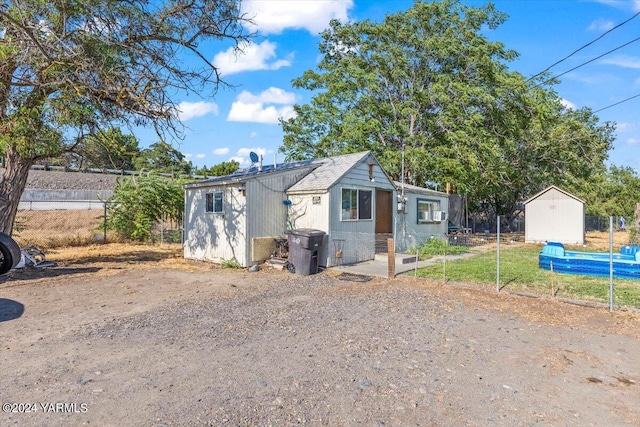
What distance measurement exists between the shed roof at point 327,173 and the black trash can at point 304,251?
5.10 feet

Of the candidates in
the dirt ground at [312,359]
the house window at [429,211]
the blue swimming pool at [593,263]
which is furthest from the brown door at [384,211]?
the dirt ground at [312,359]

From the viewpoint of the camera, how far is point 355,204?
11.6 metres

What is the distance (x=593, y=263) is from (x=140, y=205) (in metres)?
16.6

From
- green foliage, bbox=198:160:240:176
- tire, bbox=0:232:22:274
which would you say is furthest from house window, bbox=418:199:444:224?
green foliage, bbox=198:160:240:176

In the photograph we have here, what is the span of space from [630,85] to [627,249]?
5787 millimetres

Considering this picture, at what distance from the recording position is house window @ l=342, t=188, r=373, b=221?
A: 1126cm

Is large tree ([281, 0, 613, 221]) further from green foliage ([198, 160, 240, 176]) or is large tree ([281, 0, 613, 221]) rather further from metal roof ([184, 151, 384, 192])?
green foliage ([198, 160, 240, 176])

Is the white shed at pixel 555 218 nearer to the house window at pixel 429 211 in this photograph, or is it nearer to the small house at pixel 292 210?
the house window at pixel 429 211

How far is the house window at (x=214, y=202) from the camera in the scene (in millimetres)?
11227

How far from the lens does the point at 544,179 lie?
22.5m

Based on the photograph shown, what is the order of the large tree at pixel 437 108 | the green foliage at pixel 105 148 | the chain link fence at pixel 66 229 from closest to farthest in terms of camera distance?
the green foliage at pixel 105 148, the chain link fence at pixel 66 229, the large tree at pixel 437 108

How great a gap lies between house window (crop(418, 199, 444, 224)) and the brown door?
2.27 metres

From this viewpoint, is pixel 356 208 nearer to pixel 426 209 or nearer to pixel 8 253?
pixel 426 209

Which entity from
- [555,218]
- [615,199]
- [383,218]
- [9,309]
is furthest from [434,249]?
[615,199]
